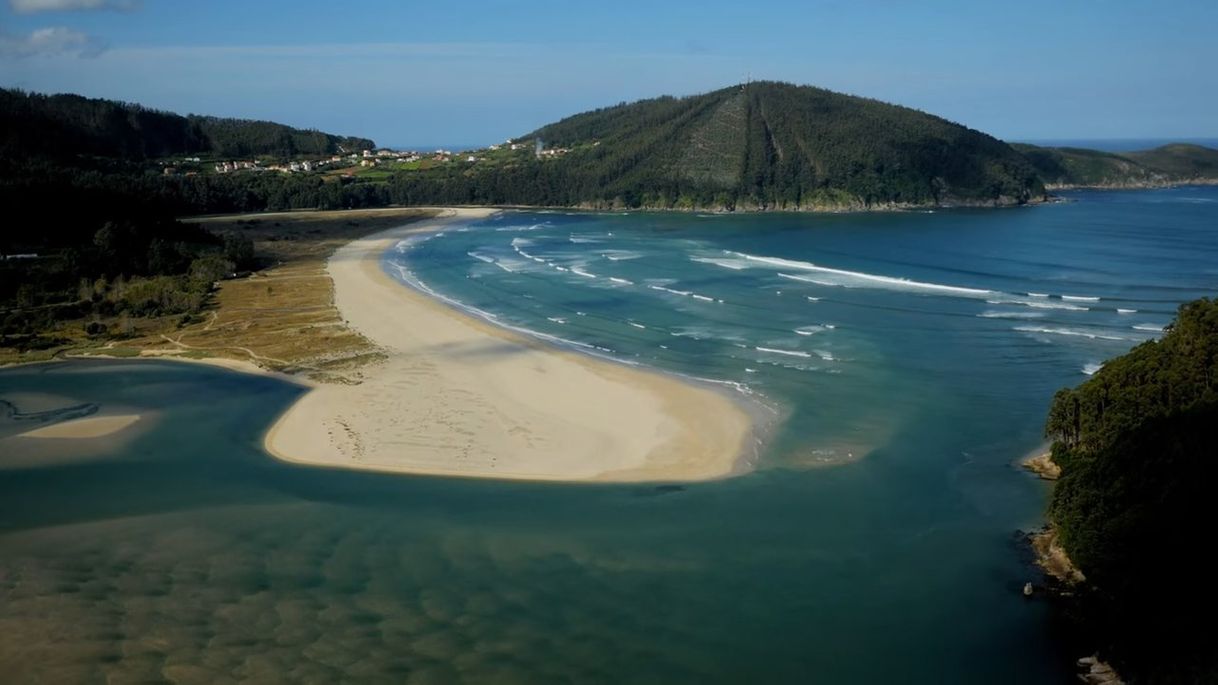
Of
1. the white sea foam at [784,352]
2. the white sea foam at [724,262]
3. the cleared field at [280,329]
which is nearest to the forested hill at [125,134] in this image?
the cleared field at [280,329]

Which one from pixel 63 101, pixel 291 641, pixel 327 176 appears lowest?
pixel 291 641

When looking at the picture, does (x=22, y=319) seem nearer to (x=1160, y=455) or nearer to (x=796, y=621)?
(x=796, y=621)

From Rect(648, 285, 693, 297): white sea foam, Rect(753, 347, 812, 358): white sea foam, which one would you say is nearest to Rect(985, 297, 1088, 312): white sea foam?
Rect(753, 347, 812, 358): white sea foam

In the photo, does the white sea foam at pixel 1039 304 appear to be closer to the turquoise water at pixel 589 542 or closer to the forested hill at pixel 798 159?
the turquoise water at pixel 589 542

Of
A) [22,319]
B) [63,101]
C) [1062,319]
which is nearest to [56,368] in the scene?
[22,319]

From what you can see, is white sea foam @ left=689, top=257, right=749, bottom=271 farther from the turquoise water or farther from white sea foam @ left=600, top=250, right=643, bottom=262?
the turquoise water

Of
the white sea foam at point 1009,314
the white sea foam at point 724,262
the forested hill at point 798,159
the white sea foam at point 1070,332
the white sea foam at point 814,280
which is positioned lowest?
the white sea foam at point 1070,332
